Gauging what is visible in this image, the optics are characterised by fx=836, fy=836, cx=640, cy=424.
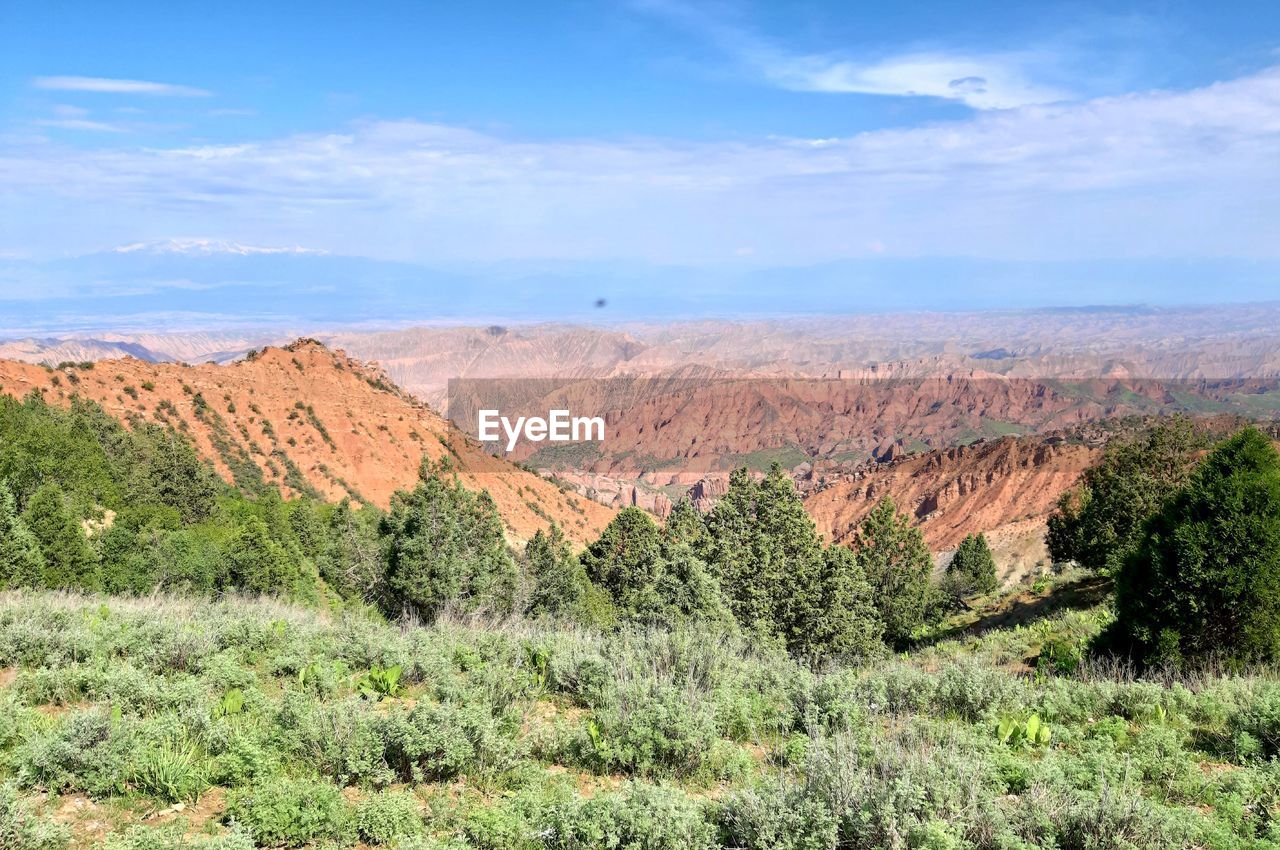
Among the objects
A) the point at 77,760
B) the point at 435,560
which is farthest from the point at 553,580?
→ the point at 77,760

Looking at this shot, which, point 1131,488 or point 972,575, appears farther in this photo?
point 972,575

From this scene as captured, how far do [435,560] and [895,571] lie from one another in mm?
20083

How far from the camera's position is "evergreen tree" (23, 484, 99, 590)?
2055 centimetres

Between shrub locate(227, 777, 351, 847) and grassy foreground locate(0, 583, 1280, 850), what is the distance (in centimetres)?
2

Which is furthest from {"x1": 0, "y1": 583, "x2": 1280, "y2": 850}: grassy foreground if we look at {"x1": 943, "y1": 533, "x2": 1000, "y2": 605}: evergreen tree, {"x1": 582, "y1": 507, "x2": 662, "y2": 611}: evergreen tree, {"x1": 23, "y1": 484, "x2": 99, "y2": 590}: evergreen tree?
{"x1": 943, "y1": 533, "x2": 1000, "y2": 605}: evergreen tree

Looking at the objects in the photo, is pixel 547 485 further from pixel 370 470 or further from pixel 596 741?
pixel 596 741

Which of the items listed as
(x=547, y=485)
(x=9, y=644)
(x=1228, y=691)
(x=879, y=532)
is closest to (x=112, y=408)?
(x=547, y=485)

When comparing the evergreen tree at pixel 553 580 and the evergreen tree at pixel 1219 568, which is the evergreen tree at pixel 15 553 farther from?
the evergreen tree at pixel 1219 568

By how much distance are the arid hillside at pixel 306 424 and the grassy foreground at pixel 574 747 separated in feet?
143

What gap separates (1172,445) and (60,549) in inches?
1407

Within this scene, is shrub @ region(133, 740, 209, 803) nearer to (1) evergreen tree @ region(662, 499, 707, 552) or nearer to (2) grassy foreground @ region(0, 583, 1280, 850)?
(2) grassy foreground @ region(0, 583, 1280, 850)

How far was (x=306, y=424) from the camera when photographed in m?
63.2

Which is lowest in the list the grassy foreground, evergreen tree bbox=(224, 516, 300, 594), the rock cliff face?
the rock cliff face

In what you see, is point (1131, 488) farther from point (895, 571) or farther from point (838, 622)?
point (838, 622)
